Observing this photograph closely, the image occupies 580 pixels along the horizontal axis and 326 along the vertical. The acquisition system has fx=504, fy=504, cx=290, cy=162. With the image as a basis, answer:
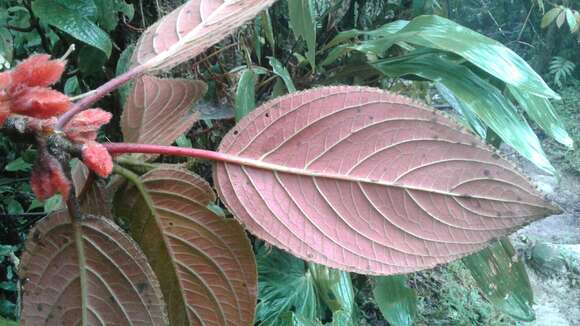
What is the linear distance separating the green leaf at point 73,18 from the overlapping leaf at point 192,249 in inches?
15.6

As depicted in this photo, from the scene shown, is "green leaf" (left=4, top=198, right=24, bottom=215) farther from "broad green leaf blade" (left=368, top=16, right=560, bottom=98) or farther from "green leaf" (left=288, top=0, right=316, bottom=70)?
"broad green leaf blade" (left=368, top=16, right=560, bottom=98)

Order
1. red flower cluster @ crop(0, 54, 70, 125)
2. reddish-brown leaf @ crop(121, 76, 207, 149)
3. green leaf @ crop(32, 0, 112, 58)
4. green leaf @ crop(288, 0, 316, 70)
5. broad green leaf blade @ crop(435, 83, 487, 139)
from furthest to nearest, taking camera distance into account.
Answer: broad green leaf blade @ crop(435, 83, 487, 139), green leaf @ crop(288, 0, 316, 70), green leaf @ crop(32, 0, 112, 58), reddish-brown leaf @ crop(121, 76, 207, 149), red flower cluster @ crop(0, 54, 70, 125)

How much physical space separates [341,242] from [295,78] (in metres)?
1.03

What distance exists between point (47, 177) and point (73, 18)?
46cm

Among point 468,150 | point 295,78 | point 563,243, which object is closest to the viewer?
point 468,150

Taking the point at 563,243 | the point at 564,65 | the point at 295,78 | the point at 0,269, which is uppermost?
the point at 295,78

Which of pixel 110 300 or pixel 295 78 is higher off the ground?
pixel 110 300

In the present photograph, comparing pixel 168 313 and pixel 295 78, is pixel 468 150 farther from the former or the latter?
pixel 295 78

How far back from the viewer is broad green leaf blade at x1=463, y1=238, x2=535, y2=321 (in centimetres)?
90

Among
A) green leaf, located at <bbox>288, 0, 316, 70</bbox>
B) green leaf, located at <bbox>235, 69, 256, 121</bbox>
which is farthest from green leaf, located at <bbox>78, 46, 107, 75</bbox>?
green leaf, located at <bbox>288, 0, 316, 70</bbox>

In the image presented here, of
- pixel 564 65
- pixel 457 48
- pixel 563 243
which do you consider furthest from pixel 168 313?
pixel 564 65

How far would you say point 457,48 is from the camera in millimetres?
837

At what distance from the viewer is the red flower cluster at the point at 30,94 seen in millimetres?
287

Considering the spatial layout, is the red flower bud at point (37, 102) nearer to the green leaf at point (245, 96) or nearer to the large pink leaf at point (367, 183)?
the large pink leaf at point (367, 183)
